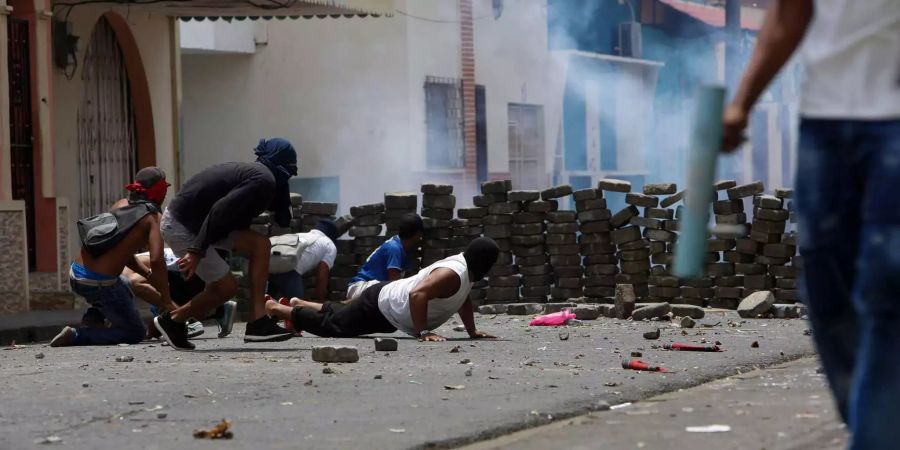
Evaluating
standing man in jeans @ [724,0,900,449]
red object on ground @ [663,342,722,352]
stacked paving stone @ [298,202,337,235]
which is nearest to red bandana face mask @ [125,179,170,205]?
red object on ground @ [663,342,722,352]

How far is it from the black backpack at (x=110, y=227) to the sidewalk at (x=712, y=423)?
4768mm

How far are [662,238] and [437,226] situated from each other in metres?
2.25

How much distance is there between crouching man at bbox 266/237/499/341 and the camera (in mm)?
11156

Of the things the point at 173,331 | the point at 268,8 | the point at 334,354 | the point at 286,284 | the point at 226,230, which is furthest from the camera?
the point at 268,8

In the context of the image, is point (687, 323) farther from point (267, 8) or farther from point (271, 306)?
point (267, 8)

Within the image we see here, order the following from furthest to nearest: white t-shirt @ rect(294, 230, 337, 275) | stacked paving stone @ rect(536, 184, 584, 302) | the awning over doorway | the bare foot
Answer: the awning over doorway < stacked paving stone @ rect(536, 184, 584, 302) < white t-shirt @ rect(294, 230, 337, 275) < the bare foot

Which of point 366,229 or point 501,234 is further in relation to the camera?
point 366,229

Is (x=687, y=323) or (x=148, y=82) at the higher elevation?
(x=148, y=82)

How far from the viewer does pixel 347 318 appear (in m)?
11.6

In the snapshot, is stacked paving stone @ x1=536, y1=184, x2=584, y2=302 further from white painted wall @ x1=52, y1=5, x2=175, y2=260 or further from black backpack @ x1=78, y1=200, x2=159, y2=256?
black backpack @ x1=78, y1=200, x2=159, y2=256

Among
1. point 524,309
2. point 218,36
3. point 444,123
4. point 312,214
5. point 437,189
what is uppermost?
point 218,36

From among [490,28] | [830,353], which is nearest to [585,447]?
[830,353]

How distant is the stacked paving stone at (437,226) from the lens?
17266mm

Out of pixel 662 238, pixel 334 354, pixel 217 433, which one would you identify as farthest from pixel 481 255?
pixel 662 238
